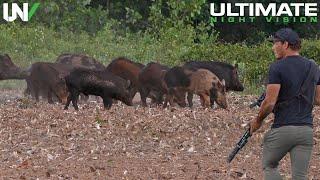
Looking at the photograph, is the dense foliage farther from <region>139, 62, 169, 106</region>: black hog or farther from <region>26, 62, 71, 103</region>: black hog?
<region>26, 62, 71, 103</region>: black hog

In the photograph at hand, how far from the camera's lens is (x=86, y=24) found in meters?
33.8

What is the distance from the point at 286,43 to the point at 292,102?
51 centimetres

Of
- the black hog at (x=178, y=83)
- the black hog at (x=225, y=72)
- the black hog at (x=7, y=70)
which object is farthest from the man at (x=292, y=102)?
the black hog at (x=7, y=70)

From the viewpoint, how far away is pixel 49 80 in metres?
19.9

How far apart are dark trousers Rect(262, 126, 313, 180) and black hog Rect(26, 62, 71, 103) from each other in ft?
38.6

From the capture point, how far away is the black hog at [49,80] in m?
19.7

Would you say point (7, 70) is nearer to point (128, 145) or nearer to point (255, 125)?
point (128, 145)

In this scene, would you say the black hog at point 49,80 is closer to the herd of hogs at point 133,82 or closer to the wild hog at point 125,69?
the herd of hogs at point 133,82

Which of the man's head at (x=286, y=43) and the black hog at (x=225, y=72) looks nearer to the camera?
the man's head at (x=286, y=43)

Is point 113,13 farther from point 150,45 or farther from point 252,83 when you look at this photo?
point 252,83

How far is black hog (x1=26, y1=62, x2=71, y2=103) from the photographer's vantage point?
19.7 metres

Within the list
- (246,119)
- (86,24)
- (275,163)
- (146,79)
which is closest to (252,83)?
(146,79)

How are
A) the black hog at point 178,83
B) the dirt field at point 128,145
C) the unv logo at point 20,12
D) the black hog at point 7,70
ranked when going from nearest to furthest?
the dirt field at point 128,145 → the black hog at point 178,83 → the black hog at point 7,70 → the unv logo at point 20,12

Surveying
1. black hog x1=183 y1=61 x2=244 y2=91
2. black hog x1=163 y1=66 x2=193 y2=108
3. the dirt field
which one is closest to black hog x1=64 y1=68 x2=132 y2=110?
black hog x1=163 y1=66 x2=193 y2=108
